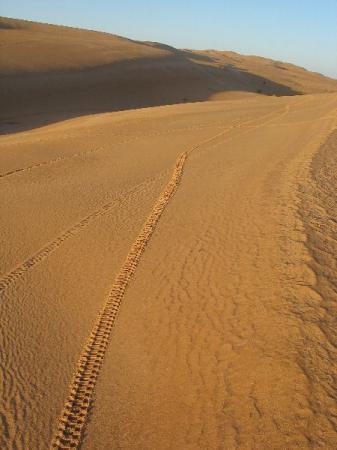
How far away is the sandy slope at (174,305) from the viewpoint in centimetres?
460

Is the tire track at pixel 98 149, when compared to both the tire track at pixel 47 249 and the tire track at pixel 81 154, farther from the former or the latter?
the tire track at pixel 47 249

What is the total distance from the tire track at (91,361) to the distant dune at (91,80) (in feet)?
66.9

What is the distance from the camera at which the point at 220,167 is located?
13.4 meters

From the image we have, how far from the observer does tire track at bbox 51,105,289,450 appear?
4676 millimetres

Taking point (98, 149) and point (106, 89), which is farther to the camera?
point (106, 89)

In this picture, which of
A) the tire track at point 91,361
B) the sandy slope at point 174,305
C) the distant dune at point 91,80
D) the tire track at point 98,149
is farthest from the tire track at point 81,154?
the distant dune at point 91,80

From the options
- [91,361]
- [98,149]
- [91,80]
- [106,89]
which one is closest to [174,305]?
[91,361]

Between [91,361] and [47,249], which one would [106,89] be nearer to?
[47,249]

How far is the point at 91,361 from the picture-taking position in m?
5.67

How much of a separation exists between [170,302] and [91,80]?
34.5 meters

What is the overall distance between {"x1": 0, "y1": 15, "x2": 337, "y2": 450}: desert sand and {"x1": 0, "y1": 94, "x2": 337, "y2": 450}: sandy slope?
0.07 ft

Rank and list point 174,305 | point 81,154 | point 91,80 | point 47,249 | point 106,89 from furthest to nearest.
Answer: point 91,80
point 106,89
point 81,154
point 47,249
point 174,305

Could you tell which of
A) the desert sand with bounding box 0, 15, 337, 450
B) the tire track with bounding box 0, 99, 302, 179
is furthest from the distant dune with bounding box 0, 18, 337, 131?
the desert sand with bounding box 0, 15, 337, 450

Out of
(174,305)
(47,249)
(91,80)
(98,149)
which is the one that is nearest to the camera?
(174,305)
